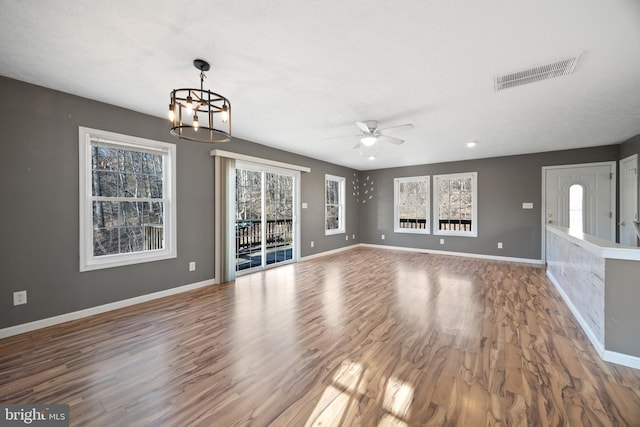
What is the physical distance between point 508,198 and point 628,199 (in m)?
1.89

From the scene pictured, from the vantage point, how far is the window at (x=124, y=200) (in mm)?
3158

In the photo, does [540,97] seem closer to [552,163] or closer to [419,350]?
[419,350]

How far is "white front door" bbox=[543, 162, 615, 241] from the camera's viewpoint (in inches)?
208

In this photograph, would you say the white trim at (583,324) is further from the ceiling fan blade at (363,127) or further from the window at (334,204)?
the window at (334,204)

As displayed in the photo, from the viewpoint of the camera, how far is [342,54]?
224cm

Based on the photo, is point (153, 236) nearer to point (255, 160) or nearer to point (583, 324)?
point (255, 160)

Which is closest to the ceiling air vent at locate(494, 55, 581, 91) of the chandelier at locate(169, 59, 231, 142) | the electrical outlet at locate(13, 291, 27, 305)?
the chandelier at locate(169, 59, 231, 142)

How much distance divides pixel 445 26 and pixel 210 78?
7.02ft

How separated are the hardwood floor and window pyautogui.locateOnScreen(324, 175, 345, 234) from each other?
12.7 ft

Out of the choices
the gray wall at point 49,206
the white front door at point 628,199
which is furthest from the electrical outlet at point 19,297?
the white front door at point 628,199

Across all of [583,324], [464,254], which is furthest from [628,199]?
[583,324]

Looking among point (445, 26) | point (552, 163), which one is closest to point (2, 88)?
point (445, 26)

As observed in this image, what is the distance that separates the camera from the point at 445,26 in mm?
1889

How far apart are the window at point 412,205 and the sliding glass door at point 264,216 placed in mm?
3458
